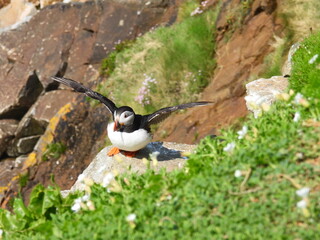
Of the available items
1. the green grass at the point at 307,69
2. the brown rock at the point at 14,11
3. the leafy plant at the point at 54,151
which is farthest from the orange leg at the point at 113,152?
the brown rock at the point at 14,11

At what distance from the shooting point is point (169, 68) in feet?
43.1

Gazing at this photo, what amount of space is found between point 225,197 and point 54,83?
43.3 feet

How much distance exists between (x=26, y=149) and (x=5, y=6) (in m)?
8.54

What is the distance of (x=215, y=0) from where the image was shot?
1446cm

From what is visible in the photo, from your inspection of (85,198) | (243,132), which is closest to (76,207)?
(85,198)

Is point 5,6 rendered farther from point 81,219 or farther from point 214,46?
point 81,219

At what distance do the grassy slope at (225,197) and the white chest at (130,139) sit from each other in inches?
78.3

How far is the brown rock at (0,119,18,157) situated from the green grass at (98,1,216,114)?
9.67 feet

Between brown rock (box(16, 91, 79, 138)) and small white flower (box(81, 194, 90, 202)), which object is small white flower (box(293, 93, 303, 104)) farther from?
brown rock (box(16, 91, 79, 138))

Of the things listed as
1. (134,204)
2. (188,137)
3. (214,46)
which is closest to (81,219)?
(134,204)

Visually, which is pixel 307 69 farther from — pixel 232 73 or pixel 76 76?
pixel 76 76

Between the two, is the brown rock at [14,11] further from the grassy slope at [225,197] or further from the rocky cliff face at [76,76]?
the grassy slope at [225,197]

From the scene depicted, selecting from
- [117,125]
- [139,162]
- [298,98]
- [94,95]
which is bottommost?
[139,162]

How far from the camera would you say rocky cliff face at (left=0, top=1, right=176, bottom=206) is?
13992 mm
